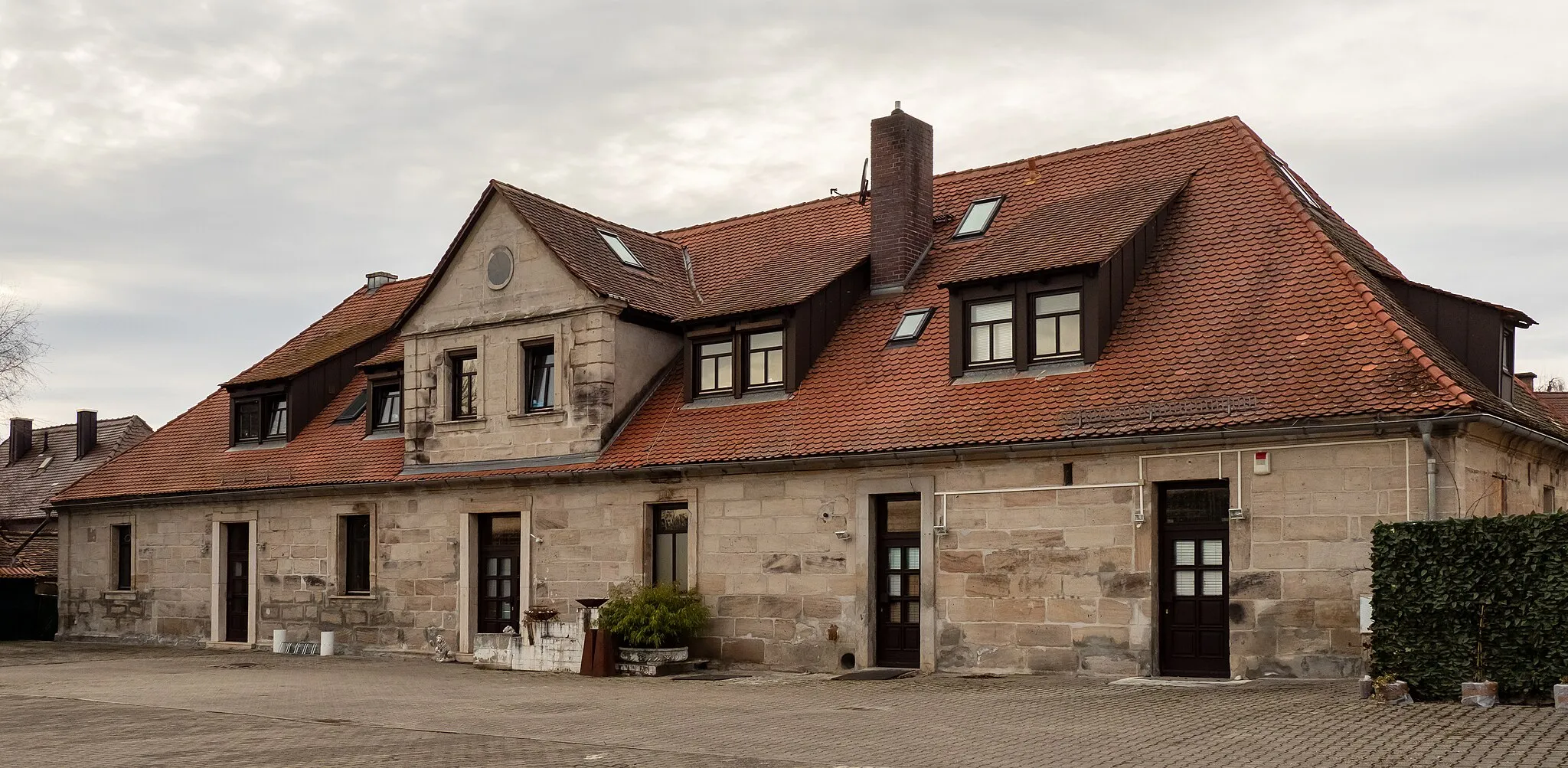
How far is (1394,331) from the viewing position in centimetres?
1773

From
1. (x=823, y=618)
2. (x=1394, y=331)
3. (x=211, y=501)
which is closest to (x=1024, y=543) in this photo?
(x=823, y=618)

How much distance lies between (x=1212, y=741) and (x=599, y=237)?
16740mm

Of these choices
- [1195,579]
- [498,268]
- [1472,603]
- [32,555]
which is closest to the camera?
[1472,603]

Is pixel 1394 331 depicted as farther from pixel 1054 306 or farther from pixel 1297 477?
pixel 1054 306

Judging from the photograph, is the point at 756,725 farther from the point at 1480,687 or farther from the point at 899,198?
the point at 899,198

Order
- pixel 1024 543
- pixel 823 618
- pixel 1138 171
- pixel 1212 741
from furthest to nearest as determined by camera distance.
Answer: pixel 1138 171 → pixel 823 618 → pixel 1024 543 → pixel 1212 741

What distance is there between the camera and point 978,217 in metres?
24.9

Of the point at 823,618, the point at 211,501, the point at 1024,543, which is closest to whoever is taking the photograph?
the point at 1024,543

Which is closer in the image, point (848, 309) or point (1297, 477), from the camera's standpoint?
point (1297, 477)

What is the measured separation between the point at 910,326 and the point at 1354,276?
668 centimetres

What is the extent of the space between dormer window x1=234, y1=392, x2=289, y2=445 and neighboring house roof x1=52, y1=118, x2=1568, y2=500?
208 cm

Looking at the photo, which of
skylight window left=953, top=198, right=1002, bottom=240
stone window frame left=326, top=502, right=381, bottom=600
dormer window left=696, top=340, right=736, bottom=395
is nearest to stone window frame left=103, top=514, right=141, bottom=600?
stone window frame left=326, top=502, right=381, bottom=600

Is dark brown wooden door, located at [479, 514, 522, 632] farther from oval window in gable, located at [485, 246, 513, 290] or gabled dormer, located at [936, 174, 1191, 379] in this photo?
gabled dormer, located at [936, 174, 1191, 379]

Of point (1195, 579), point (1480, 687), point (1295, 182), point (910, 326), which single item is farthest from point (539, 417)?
point (1480, 687)
